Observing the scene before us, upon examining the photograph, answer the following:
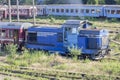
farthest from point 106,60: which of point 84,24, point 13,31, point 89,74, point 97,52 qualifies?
point 13,31

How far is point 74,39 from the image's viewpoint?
19.3m

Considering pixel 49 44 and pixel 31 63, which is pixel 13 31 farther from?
pixel 31 63

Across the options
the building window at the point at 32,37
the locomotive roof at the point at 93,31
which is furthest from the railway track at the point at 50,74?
the building window at the point at 32,37

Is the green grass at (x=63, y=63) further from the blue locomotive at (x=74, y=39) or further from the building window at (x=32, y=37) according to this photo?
the building window at (x=32, y=37)

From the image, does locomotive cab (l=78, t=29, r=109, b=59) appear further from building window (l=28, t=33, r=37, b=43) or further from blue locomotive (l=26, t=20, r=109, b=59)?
building window (l=28, t=33, r=37, b=43)

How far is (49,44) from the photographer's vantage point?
20.5 metres

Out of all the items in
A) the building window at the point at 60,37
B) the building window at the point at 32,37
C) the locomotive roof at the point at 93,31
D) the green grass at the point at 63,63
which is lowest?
the green grass at the point at 63,63

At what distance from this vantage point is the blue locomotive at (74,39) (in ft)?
61.6

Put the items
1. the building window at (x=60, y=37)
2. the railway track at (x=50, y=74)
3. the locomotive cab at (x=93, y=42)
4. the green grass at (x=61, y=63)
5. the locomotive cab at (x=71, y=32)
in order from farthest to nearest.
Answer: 1. the building window at (x=60, y=37)
2. the locomotive cab at (x=71, y=32)
3. the locomotive cab at (x=93, y=42)
4. the green grass at (x=61, y=63)
5. the railway track at (x=50, y=74)

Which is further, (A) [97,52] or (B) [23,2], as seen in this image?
(B) [23,2]

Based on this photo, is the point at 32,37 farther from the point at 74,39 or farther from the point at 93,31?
the point at 93,31

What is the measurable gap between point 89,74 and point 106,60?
13.0ft

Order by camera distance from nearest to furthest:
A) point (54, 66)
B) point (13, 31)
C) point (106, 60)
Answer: point (54, 66) < point (106, 60) < point (13, 31)

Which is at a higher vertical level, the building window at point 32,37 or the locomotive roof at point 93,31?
the locomotive roof at point 93,31
